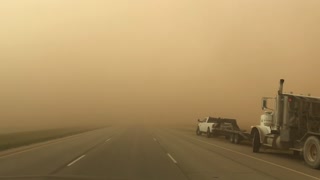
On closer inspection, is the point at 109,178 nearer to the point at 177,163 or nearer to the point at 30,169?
the point at 30,169

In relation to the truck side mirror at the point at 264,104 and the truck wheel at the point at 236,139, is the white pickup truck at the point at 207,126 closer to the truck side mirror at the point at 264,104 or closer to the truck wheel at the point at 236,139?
the truck wheel at the point at 236,139

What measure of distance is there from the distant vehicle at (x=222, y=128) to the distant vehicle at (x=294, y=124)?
1013 cm

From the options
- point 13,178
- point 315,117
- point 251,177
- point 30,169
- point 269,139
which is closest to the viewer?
point 13,178

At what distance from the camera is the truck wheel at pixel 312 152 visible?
1900cm

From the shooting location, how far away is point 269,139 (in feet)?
82.8

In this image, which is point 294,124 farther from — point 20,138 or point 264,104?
point 20,138

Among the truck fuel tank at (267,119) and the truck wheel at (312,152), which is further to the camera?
the truck fuel tank at (267,119)

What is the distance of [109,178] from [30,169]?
130 inches

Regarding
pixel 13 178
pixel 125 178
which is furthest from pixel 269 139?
pixel 13 178

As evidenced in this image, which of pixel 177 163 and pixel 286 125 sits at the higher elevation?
pixel 286 125

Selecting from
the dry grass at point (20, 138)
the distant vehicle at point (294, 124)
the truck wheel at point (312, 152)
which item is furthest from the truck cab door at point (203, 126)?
the truck wheel at point (312, 152)

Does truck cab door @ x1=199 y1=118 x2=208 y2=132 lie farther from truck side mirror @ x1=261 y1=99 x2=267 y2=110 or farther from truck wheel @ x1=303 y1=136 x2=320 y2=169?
truck wheel @ x1=303 y1=136 x2=320 y2=169

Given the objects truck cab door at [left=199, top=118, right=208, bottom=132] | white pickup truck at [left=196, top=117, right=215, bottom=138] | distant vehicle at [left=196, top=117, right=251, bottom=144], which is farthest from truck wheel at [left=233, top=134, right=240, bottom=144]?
truck cab door at [left=199, top=118, right=208, bottom=132]

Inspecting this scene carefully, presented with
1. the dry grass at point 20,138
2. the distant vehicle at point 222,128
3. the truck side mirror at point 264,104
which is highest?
the truck side mirror at point 264,104
